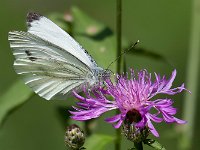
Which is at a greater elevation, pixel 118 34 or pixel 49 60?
pixel 118 34

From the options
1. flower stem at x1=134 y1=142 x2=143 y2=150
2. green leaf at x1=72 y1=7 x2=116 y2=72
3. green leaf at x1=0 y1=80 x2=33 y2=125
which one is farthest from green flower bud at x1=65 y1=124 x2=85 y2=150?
green leaf at x1=0 y1=80 x2=33 y2=125

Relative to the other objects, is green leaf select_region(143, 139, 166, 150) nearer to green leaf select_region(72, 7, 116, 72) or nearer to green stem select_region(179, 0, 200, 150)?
green leaf select_region(72, 7, 116, 72)

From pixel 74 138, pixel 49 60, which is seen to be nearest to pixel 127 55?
pixel 49 60

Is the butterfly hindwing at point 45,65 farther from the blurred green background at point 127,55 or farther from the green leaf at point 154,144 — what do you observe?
the green leaf at point 154,144

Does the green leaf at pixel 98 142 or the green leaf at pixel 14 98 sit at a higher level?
the green leaf at pixel 14 98
